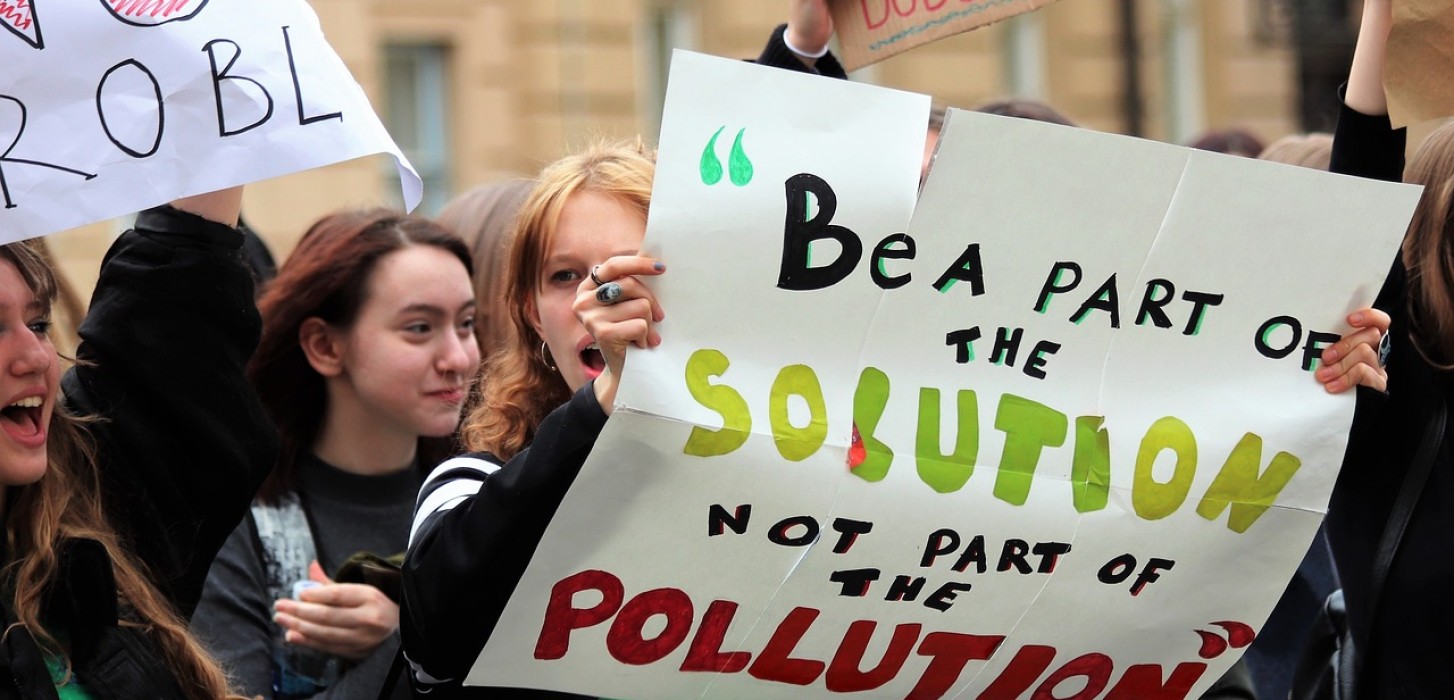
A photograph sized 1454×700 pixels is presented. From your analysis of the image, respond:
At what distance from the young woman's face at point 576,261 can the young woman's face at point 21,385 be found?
0.63 metres

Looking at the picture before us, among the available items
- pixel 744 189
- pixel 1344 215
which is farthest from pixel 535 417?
pixel 1344 215

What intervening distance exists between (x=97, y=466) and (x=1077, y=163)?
4.30 ft

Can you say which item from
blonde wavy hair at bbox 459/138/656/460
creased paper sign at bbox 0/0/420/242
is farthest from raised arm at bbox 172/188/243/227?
blonde wavy hair at bbox 459/138/656/460

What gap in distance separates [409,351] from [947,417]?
1.53m

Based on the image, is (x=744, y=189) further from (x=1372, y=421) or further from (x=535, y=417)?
(x=1372, y=421)

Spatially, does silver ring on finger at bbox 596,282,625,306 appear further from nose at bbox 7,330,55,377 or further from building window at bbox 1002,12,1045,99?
building window at bbox 1002,12,1045,99

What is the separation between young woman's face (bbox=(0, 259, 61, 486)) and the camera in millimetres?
2381

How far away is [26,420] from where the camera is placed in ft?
7.93

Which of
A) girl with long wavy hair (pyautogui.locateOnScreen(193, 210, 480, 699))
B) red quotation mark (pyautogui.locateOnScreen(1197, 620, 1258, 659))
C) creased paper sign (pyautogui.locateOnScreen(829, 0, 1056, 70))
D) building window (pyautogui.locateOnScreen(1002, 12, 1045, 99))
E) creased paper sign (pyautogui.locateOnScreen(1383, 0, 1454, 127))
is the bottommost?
building window (pyautogui.locateOnScreen(1002, 12, 1045, 99))

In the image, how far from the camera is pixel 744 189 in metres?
2.23

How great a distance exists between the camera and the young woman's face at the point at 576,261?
2562mm

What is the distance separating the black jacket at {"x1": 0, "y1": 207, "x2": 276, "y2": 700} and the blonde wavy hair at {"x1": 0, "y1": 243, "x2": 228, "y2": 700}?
0.05 meters

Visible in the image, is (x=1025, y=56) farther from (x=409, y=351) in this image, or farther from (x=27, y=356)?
(x=27, y=356)

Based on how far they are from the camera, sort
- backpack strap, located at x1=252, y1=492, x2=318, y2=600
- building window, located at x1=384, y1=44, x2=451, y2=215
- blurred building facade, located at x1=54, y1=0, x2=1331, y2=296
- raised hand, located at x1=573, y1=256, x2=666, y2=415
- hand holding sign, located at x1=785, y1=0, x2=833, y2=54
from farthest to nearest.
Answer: building window, located at x1=384, y1=44, x2=451, y2=215, blurred building facade, located at x1=54, y1=0, x2=1331, y2=296, backpack strap, located at x1=252, y1=492, x2=318, y2=600, hand holding sign, located at x1=785, y1=0, x2=833, y2=54, raised hand, located at x1=573, y1=256, x2=666, y2=415
